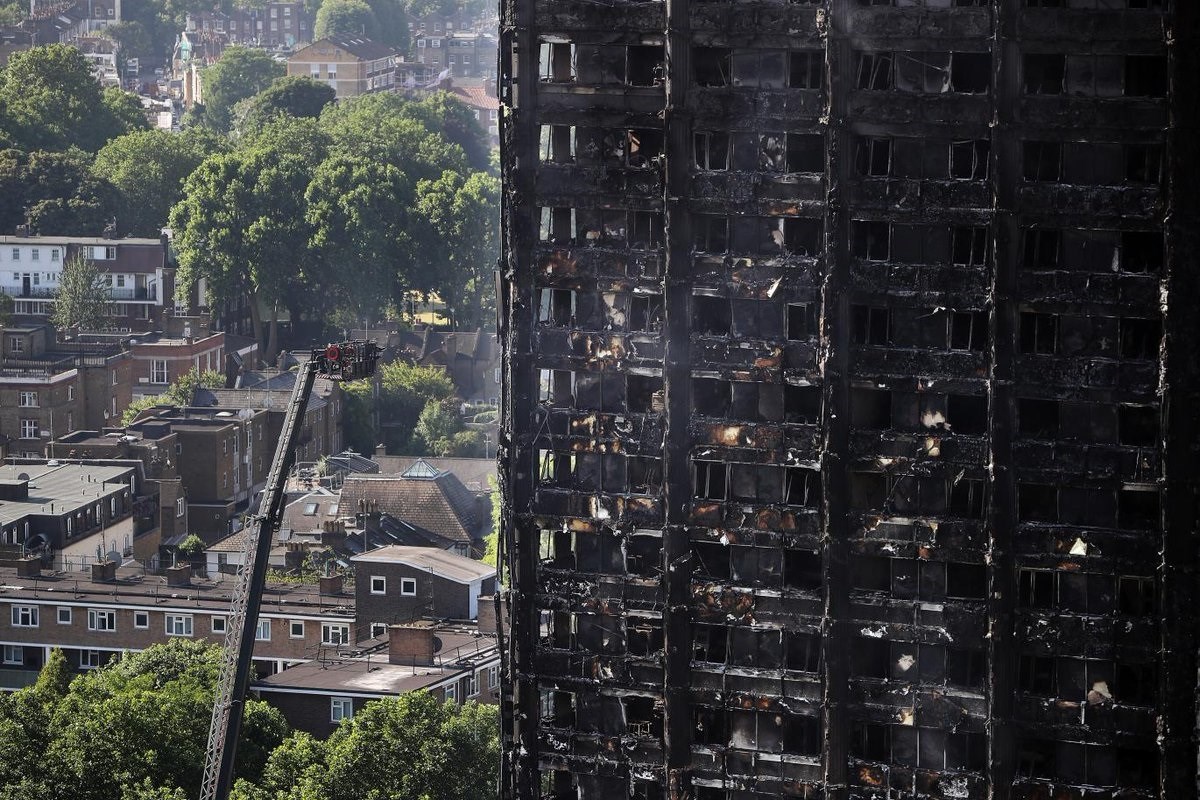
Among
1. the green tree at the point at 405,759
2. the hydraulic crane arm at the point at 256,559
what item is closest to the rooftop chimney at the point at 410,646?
the green tree at the point at 405,759

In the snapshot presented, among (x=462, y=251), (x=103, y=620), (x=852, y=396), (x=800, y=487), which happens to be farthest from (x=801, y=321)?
(x=462, y=251)

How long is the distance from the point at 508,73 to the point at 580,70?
108 cm

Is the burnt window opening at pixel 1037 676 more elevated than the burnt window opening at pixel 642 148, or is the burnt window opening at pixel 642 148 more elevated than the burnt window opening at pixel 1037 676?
the burnt window opening at pixel 642 148

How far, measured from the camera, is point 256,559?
59.1m

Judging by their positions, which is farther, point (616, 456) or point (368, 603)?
point (368, 603)

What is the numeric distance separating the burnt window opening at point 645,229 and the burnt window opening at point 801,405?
2.83 meters

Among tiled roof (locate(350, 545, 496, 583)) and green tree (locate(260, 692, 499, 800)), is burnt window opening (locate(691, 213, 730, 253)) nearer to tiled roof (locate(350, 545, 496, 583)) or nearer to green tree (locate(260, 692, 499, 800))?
green tree (locate(260, 692, 499, 800))

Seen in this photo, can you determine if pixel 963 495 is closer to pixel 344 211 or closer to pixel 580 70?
pixel 580 70

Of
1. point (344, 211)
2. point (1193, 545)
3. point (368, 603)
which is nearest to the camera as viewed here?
point (1193, 545)

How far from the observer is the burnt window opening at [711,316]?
41.2 metres

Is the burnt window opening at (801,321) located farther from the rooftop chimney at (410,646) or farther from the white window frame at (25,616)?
the white window frame at (25,616)

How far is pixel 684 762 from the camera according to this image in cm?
4178

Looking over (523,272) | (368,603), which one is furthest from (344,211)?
(523,272)

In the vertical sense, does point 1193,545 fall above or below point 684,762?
above
